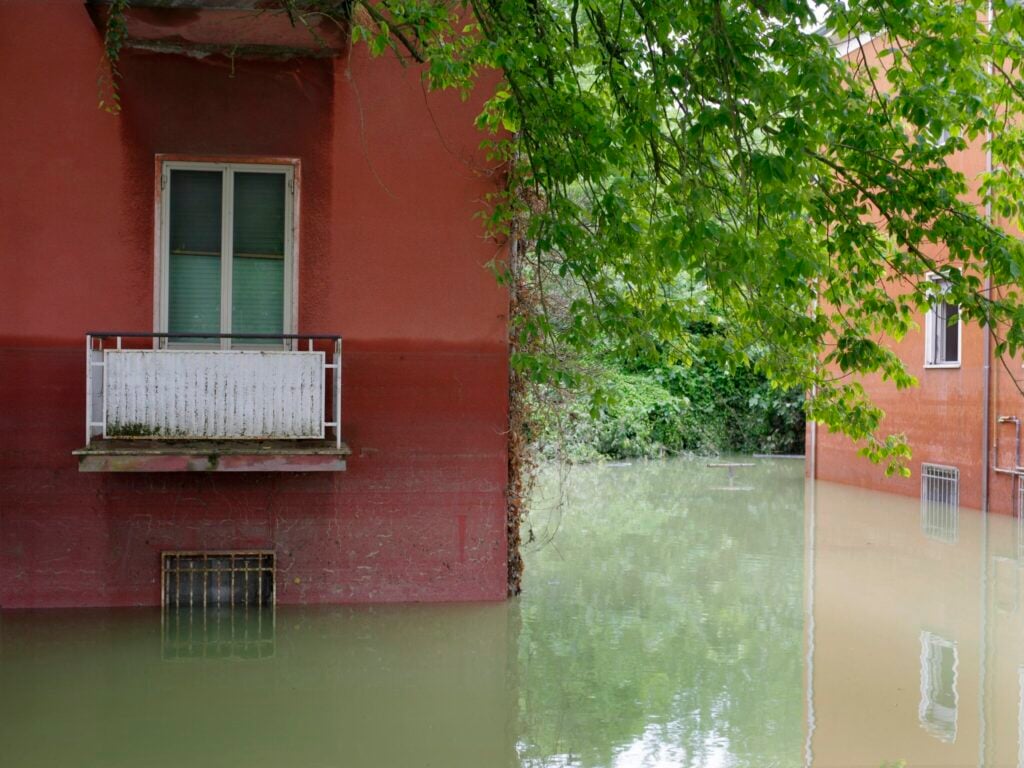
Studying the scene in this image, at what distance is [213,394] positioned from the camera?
9.13 meters

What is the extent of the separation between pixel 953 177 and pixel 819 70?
67.3 inches

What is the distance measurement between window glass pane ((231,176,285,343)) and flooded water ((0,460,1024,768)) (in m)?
2.49

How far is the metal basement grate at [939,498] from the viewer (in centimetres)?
1582

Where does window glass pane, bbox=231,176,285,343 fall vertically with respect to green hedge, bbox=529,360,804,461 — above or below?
above

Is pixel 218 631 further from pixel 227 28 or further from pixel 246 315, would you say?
pixel 227 28

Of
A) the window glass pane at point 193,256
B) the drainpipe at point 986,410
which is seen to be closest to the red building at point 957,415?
the drainpipe at point 986,410

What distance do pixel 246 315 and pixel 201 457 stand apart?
140cm

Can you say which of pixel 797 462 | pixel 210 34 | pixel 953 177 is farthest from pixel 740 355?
pixel 797 462

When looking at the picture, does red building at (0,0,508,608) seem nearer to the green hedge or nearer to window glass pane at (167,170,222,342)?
window glass pane at (167,170,222,342)

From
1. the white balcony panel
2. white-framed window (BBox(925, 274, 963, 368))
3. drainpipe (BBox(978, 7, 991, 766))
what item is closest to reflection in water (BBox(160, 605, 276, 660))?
the white balcony panel

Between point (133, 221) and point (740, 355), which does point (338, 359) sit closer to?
point (133, 221)

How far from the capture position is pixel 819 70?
5996 mm

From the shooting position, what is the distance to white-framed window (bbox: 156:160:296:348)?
9.60 meters

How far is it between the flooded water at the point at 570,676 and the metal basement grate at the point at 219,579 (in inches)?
9.8
